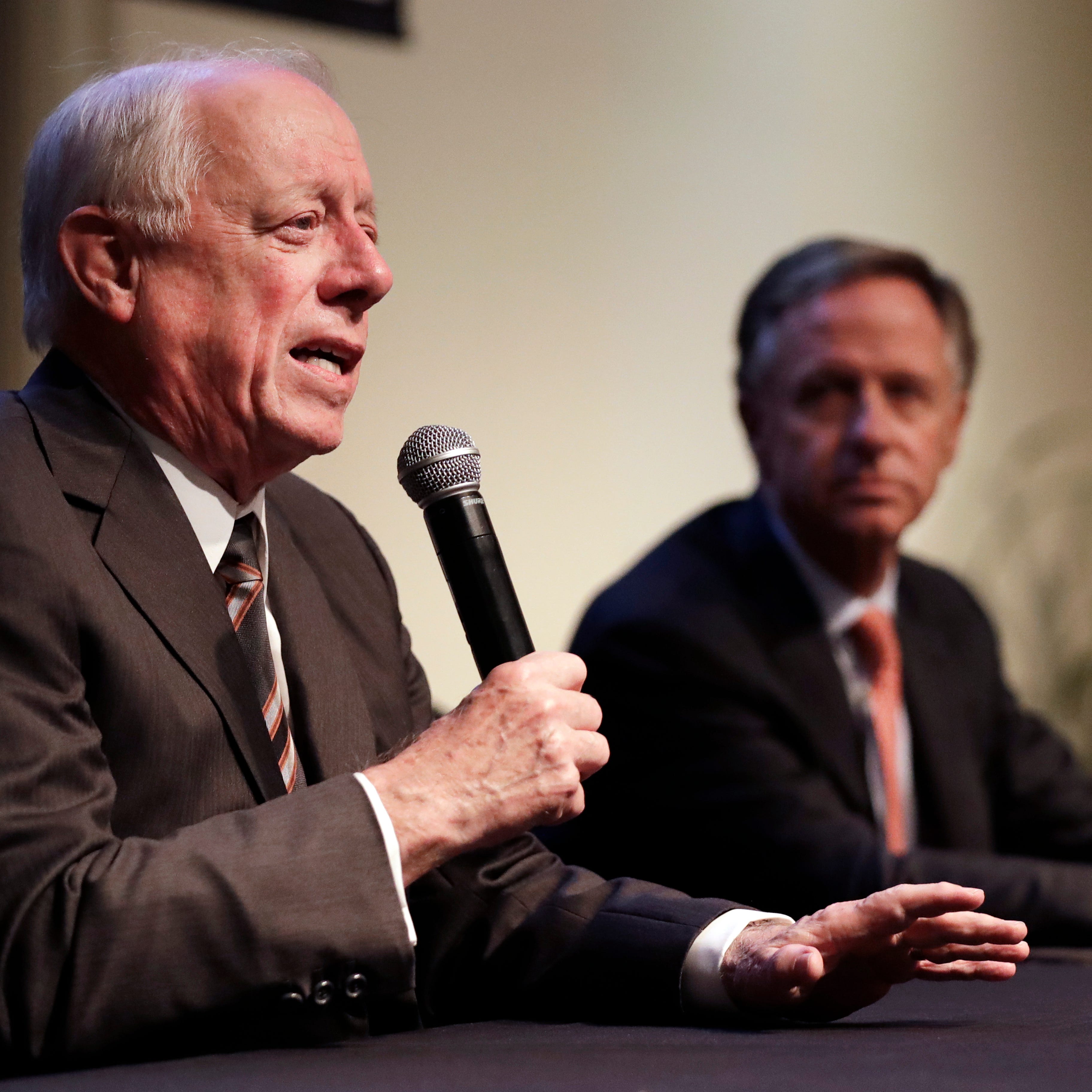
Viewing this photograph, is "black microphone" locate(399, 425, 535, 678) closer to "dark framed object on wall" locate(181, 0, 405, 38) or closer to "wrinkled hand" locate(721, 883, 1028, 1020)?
"wrinkled hand" locate(721, 883, 1028, 1020)

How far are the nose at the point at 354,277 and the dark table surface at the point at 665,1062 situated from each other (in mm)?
698

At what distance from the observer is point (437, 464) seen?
4.18ft

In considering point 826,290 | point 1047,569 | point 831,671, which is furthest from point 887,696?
A: point 1047,569

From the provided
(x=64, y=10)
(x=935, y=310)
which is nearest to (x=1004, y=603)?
(x=935, y=310)

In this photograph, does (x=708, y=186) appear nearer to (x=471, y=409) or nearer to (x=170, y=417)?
(x=471, y=409)

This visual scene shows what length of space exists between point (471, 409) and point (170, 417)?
1.65 metres

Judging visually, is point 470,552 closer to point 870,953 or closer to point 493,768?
point 493,768

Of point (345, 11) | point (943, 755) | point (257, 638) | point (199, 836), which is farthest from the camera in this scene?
point (345, 11)

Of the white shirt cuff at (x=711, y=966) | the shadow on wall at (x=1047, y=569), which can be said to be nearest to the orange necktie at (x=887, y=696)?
the shadow on wall at (x=1047, y=569)

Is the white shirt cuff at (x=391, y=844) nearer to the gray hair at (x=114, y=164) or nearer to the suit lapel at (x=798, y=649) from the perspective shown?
the gray hair at (x=114, y=164)

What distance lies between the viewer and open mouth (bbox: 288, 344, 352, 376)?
145 centimetres

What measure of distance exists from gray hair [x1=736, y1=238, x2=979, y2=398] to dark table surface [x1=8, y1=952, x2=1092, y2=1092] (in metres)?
1.87

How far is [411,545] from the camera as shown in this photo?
2896mm

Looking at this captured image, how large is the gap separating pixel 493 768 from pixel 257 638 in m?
0.32
